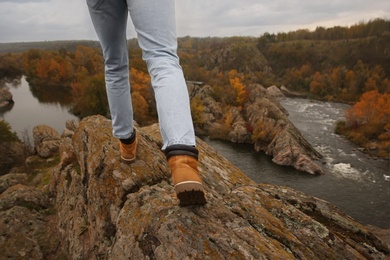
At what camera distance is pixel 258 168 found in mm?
31891

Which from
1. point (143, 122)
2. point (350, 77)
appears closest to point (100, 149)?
point (143, 122)

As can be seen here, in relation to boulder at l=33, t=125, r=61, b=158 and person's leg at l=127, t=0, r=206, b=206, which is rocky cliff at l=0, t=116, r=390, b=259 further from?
boulder at l=33, t=125, r=61, b=158

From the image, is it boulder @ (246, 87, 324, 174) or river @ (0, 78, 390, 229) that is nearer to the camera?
river @ (0, 78, 390, 229)

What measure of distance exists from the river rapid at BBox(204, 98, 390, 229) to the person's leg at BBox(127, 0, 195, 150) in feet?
81.1

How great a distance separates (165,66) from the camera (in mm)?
1666

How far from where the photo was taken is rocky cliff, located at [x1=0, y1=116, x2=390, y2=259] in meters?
2.44

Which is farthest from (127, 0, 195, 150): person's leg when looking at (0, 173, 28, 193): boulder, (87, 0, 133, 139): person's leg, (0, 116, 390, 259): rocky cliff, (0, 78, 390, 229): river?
(0, 78, 390, 229): river

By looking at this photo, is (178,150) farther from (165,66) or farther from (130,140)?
(130,140)

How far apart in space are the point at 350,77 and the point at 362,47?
32095 mm

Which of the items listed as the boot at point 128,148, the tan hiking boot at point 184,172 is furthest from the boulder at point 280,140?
the tan hiking boot at point 184,172

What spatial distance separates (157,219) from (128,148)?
3.54 feet

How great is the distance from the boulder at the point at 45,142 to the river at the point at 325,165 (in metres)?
8.98

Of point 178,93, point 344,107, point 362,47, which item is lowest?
Answer: point 344,107

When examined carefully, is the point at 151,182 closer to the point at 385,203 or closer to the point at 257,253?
the point at 257,253
